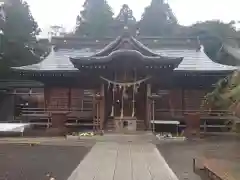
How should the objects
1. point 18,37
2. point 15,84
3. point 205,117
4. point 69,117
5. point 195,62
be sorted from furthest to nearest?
point 18,37 < point 15,84 < point 195,62 < point 69,117 < point 205,117

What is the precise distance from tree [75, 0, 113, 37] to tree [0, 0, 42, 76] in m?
8.92

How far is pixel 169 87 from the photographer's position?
22.0 m

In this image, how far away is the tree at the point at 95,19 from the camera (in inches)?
1889

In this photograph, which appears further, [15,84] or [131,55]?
[15,84]

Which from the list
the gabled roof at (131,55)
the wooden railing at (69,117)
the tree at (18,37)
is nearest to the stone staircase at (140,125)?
the wooden railing at (69,117)

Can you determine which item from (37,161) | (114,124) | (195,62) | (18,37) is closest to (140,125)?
A: (114,124)

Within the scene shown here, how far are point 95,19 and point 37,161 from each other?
42.0m

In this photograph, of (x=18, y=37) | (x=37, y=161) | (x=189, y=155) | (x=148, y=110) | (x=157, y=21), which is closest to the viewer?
(x=37, y=161)

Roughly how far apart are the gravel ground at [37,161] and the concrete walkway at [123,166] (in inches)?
13.5

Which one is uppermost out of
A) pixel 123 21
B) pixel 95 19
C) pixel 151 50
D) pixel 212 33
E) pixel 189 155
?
pixel 95 19

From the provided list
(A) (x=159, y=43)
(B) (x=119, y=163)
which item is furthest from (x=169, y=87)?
(B) (x=119, y=163)

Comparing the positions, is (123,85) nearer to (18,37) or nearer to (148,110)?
(148,110)

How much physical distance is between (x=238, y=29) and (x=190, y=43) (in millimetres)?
26163

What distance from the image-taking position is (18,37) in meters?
35.7
